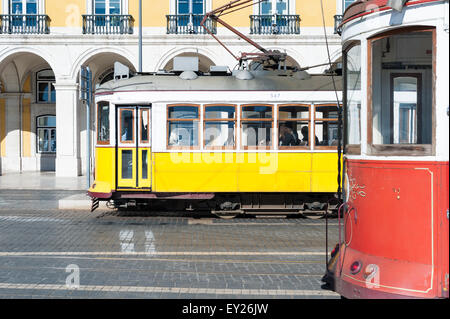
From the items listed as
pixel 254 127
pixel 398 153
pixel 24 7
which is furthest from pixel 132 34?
pixel 398 153

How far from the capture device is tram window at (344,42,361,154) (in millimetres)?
4773

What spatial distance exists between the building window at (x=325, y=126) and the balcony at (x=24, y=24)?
17.7 metres

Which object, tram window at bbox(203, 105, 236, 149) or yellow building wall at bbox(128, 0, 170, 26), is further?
yellow building wall at bbox(128, 0, 170, 26)

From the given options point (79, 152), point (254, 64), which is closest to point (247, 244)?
point (254, 64)

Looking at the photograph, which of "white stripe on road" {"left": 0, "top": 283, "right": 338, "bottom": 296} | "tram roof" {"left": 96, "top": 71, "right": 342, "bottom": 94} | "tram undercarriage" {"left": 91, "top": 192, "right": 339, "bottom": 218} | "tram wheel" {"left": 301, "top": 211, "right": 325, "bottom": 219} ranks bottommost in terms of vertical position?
"white stripe on road" {"left": 0, "top": 283, "right": 338, "bottom": 296}

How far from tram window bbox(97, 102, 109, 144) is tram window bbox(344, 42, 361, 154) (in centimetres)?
864

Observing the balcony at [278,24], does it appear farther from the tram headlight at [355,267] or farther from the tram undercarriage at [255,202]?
the tram headlight at [355,267]

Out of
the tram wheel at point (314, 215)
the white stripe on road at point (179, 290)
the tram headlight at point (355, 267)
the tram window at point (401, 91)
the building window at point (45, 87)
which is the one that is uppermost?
the building window at point (45, 87)

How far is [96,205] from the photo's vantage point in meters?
13.5

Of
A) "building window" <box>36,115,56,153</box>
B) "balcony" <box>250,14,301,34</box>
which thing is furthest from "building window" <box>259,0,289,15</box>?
"building window" <box>36,115,56,153</box>

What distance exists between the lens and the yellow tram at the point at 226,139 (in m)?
12.5
